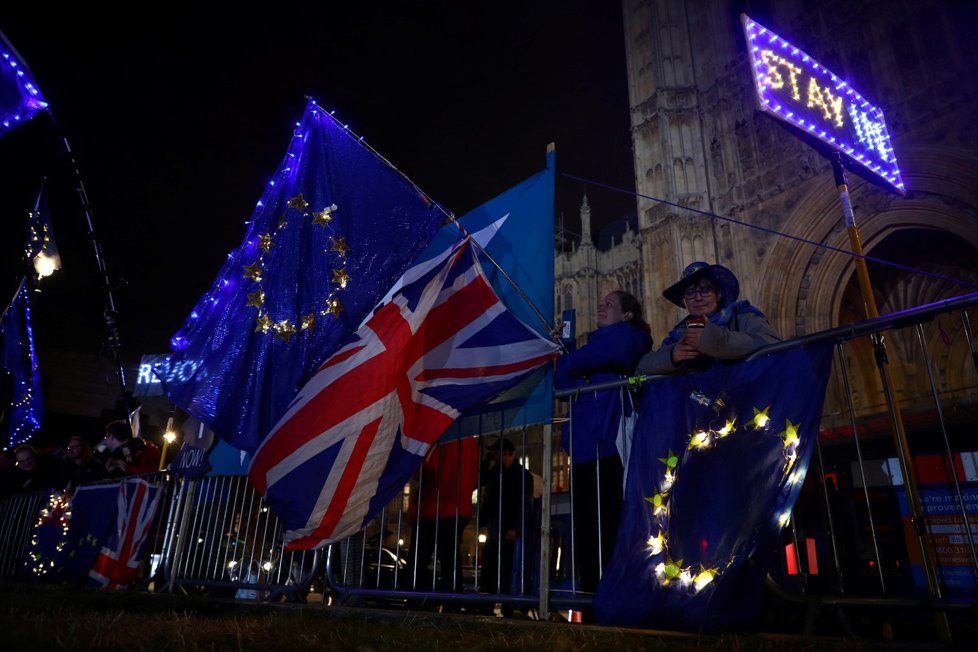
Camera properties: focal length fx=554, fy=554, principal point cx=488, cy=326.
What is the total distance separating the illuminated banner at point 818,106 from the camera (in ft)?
20.0

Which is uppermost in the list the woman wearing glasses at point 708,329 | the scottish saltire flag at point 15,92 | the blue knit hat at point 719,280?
the scottish saltire flag at point 15,92

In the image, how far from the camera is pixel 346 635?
7.80 feet

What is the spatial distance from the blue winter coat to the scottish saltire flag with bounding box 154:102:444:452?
151 centimetres

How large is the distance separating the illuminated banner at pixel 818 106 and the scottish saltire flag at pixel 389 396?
14.3 feet

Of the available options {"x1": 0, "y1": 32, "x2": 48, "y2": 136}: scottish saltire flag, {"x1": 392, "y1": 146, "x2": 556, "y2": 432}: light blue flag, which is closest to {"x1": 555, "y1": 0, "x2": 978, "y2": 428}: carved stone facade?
{"x1": 392, "y1": 146, "x2": 556, "y2": 432}: light blue flag

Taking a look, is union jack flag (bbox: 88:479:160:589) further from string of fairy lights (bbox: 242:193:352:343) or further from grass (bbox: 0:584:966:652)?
string of fairy lights (bbox: 242:193:352:343)

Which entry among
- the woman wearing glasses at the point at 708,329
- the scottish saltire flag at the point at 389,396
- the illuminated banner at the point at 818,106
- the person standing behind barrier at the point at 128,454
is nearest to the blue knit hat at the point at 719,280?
the woman wearing glasses at the point at 708,329

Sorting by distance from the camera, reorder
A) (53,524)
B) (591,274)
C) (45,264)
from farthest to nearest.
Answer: (591,274) < (45,264) < (53,524)

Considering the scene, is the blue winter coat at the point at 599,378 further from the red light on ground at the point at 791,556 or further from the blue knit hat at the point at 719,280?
the red light on ground at the point at 791,556

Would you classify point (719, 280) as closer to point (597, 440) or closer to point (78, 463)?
point (597, 440)

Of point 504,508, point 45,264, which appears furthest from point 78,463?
point 504,508

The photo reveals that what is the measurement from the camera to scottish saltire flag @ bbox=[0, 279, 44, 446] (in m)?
8.19

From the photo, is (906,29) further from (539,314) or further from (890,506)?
(539,314)

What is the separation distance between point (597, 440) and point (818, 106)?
16.9 ft
